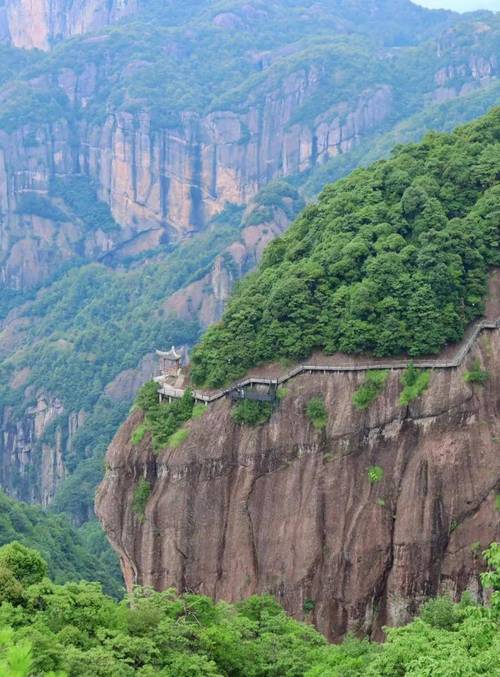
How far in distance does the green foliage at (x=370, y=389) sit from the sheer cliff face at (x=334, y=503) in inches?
10.2

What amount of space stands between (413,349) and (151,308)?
9617 cm

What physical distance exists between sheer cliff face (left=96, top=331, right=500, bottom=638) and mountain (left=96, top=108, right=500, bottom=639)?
0.17 ft

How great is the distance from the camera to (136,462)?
50.4 meters

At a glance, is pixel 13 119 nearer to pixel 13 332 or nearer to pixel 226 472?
pixel 13 332

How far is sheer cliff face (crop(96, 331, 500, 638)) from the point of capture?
46125mm

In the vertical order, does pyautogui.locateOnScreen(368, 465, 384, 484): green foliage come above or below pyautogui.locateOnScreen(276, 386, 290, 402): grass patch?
below

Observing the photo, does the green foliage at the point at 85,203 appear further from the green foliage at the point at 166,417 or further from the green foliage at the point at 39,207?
the green foliage at the point at 166,417

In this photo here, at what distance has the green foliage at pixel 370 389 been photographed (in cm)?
4772

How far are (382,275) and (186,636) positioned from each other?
17794 mm

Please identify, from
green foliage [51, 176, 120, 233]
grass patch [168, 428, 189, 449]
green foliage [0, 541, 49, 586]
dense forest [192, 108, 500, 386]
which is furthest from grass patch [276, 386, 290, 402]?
green foliage [51, 176, 120, 233]

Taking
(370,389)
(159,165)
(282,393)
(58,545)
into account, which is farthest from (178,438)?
(159,165)

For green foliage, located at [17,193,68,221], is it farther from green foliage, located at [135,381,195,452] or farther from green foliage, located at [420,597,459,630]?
green foliage, located at [420,597,459,630]

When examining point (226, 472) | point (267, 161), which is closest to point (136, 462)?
point (226, 472)

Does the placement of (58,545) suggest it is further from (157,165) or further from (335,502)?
(157,165)
